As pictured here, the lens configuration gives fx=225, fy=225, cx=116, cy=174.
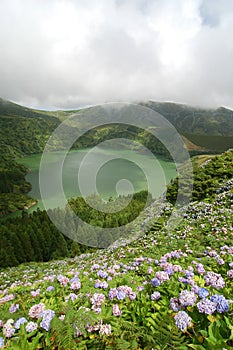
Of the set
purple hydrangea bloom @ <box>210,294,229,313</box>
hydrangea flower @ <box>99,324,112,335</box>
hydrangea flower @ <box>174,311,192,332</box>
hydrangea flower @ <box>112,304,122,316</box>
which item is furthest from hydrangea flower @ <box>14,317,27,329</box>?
purple hydrangea bloom @ <box>210,294,229,313</box>

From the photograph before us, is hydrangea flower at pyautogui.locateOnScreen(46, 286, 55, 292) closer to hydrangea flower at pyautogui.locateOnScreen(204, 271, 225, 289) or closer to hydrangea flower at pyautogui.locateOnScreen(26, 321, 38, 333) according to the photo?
hydrangea flower at pyautogui.locateOnScreen(26, 321, 38, 333)

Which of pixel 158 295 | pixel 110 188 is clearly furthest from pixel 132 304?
pixel 110 188

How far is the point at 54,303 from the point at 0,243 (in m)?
54.2

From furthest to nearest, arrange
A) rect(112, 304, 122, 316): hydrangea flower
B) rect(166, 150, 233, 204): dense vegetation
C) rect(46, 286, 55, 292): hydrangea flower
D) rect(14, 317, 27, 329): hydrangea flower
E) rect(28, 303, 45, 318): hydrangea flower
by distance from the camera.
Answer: rect(166, 150, 233, 204): dense vegetation → rect(46, 286, 55, 292): hydrangea flower → rect(112, 304, 122, 316): hydrangea flower → rect(28, 303, 45, 318): hydrangea flower → rect(14, 317, 27, 329): hydrangea flower

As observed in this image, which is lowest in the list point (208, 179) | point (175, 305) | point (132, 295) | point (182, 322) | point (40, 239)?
point (40, 239)

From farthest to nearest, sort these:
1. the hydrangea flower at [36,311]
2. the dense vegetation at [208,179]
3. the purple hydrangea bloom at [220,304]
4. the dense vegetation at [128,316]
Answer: the dense vegetation at [208,179] → the hydrangea flower at [36,311] → the purple hydrangea bloom at [220,304] → the dense vegetation at [128,316]

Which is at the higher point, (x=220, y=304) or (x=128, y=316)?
(x=220, y=304)

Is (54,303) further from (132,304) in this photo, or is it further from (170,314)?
(170,314)

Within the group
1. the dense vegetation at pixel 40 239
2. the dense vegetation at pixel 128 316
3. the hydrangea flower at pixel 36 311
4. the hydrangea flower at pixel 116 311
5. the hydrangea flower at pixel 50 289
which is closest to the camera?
the dense vegetation at pixel 128 316

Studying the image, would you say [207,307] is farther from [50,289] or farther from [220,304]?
[50,289]

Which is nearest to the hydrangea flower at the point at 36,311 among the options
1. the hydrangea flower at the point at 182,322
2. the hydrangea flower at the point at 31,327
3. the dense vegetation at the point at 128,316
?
the dense vegetation at the point at 128,316

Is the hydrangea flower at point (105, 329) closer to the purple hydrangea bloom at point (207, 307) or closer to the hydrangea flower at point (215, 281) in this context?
the purple hydrangea bloom at point (207, 307)

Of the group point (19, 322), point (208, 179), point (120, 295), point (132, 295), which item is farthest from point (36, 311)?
point (208, 179)

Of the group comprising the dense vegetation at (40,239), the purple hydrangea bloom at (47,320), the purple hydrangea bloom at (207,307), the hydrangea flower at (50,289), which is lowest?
the dense vegetation at (40,239)
